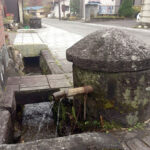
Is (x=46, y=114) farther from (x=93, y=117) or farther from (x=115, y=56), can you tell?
(x=115, y=56)

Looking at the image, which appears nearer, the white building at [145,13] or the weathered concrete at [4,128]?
the weathered concrete at [4,128]

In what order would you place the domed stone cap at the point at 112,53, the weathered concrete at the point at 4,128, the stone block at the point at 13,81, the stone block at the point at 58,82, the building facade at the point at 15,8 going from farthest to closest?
the building facade at the point at 15,8 < the stone block at the point at 13,81 < the stone block at the point at 58,82 < the weathered concrete at the point at 4,128 < the domed stone cap at the point at 112,53

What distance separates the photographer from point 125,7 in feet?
96.1

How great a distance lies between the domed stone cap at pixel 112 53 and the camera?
6.50 ft

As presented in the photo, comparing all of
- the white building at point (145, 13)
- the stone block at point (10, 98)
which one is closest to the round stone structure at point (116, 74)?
the stone block at point (10, 98)

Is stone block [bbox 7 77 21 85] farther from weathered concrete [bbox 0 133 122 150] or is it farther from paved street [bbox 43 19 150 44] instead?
paved street [bbox 43 19 150 44]

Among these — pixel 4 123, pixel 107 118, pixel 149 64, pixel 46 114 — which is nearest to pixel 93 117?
pixel 107 118

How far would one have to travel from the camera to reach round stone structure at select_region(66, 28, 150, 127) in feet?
6.59

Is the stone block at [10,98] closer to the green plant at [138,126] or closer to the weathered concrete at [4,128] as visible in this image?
the weathered concrete at [4,128]

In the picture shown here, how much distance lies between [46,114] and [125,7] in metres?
29.3

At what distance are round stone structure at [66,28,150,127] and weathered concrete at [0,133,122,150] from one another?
1.45 ft

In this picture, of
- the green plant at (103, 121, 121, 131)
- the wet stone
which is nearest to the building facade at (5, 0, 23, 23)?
the wet stone

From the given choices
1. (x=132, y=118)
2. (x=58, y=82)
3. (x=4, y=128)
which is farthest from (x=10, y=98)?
(x=132, y=118)

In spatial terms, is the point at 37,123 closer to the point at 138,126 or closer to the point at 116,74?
the point at 138,126
